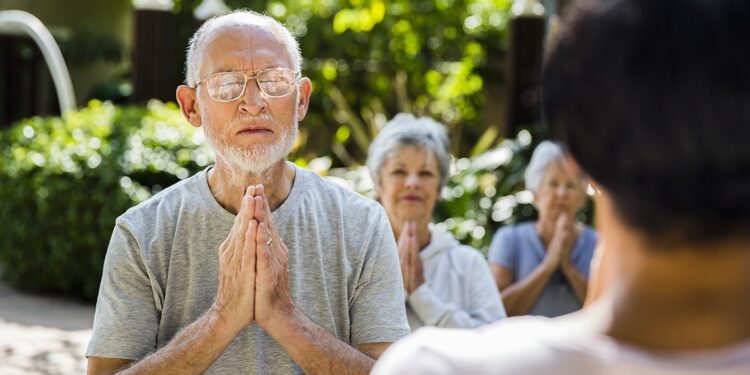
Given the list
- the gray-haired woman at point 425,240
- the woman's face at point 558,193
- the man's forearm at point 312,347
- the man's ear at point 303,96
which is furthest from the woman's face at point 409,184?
the man's forearm at point 312,347

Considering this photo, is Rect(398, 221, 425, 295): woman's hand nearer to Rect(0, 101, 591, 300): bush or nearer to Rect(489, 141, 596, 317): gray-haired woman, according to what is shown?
Rect(489, 141, 596, 317): gray-haired woman

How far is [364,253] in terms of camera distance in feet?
8.77

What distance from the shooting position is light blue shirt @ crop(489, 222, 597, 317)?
521cm

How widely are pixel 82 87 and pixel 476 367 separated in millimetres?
19280

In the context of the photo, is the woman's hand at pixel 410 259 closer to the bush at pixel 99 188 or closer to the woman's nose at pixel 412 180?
the woman's nose at pixel 412 180

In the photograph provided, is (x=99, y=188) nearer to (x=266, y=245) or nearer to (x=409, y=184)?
(x=409, y=184)

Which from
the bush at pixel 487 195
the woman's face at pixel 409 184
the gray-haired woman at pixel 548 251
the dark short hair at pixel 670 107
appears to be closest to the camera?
the dark short hair at pixel 670 107

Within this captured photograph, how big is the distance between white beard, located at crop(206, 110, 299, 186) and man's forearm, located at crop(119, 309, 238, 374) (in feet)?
1.25

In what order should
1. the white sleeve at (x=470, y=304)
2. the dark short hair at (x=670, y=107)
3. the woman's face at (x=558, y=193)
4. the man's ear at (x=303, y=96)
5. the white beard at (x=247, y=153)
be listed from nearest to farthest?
1. the dark short hair at (x=670, y=107)
2. the white beard at (x=247, y=153)
3. the man's ear at (x=303, y=96)
4. the white sleeve at (x=470, y=304)
5. the woman's face at (x=558, y=193)

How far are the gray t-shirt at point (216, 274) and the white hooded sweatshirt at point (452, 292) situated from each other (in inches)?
56.0

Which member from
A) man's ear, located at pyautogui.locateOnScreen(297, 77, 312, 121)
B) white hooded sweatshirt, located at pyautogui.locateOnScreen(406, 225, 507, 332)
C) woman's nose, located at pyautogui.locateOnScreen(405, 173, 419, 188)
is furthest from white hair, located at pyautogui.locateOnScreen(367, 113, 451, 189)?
man's ear, located at pyautogui.locateOnScreen(297, 77, 312, 121)

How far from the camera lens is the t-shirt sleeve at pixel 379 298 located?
2.62 m

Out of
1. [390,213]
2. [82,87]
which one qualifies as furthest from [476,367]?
[82,87]

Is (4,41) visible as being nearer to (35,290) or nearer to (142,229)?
(35,290)
